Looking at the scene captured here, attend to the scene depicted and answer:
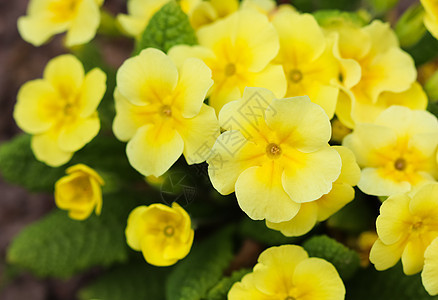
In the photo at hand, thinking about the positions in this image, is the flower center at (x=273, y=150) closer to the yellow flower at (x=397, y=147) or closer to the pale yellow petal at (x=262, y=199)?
the pale yellow petal at (x=262, y=199)

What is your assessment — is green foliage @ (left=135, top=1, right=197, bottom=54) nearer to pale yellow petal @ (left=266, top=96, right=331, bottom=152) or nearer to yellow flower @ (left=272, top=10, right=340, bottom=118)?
yellow flower @ (left=272, top=10, right=340, bottom=118)

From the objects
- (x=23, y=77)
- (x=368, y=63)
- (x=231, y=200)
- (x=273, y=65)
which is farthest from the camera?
(x=23, y=77)

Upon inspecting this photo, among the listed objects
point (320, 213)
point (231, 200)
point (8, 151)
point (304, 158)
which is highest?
point (304, 158)

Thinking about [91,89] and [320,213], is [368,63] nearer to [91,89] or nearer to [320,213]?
[320,213]

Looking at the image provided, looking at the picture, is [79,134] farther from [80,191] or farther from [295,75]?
[295,75]

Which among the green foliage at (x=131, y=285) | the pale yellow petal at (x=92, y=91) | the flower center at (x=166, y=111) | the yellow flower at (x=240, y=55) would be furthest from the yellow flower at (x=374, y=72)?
the green foliage at (x=131, y=285)

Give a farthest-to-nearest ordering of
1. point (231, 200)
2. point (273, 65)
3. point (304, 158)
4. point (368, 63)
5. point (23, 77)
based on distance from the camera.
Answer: point (23, 77)
point (231, 200)
point (368, 63)
point (273, 65)
point (304, 158)

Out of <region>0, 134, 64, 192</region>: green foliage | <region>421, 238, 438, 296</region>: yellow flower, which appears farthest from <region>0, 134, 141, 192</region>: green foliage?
<region>421, 238, 438, 296</region>: yellow flower

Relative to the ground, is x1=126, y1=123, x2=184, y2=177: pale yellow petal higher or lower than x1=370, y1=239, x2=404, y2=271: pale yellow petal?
higher

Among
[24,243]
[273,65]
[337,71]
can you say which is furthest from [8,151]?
[337,71]
